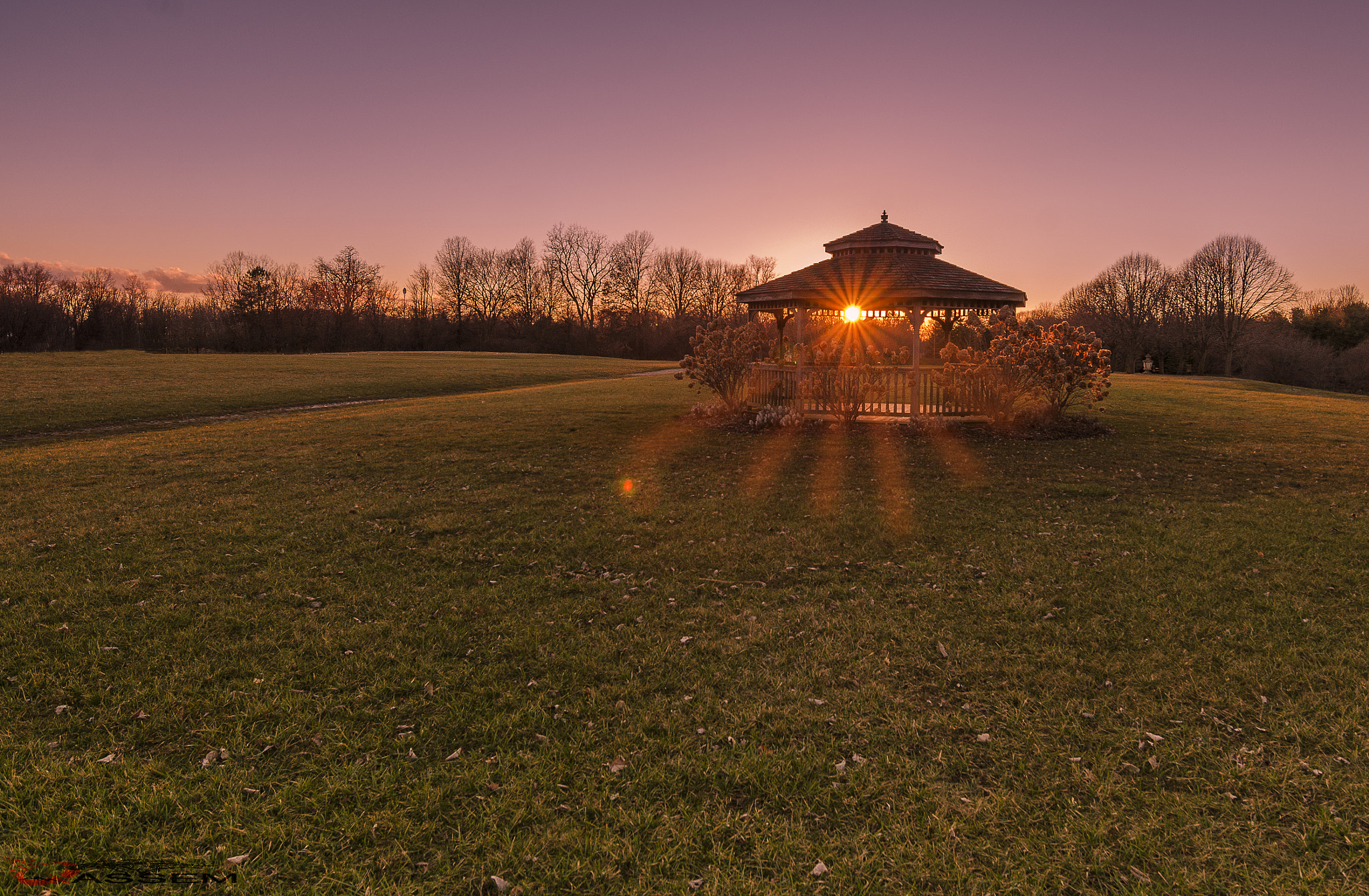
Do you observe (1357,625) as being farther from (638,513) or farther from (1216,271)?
(1216,271)

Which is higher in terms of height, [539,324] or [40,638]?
[539,324]

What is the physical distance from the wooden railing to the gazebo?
30 millimetres

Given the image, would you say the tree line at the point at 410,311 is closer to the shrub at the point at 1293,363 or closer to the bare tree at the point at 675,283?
the bare tree at the point at 675,283

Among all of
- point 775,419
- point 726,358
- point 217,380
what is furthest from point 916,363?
point 217,380

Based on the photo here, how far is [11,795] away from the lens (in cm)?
357

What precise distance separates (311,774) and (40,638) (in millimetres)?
3475

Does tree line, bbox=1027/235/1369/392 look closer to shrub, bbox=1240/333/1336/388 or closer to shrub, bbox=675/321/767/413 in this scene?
shrub, bbox=1240/333/1336/388

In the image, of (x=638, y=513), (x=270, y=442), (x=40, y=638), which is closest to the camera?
(x=40, y=638)

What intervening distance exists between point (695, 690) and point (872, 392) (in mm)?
13827

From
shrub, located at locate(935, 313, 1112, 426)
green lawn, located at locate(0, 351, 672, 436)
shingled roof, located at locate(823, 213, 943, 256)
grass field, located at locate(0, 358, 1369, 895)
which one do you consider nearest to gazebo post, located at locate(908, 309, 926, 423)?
shrub, located at locate(935, 313, 1112, 426)

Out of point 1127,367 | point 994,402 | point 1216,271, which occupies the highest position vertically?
point 1216,271

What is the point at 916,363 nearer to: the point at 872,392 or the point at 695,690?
the point at 872,392

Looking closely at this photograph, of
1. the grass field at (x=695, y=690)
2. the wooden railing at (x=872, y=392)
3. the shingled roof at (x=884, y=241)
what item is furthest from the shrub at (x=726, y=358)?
the grass field at (x=695, y=690)

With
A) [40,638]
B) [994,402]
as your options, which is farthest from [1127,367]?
[40,638]
